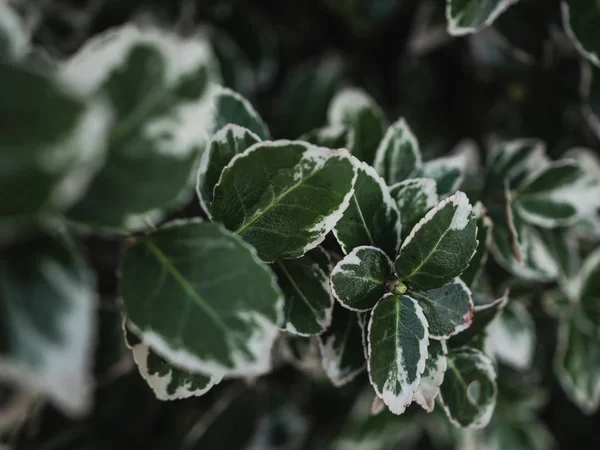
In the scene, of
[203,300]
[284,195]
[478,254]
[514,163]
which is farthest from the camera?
[514,163]

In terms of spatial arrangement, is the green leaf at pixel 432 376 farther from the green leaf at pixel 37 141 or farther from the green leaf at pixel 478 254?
the green leaf at pixel 37 141

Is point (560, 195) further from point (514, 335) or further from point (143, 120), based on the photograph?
point (143, 120)

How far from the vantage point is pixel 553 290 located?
43.7 inches

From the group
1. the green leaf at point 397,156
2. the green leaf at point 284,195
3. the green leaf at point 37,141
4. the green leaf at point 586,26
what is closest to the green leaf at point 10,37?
the green leaf at point 37,141

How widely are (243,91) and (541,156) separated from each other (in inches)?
23.9

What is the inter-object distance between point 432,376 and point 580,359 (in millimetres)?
530

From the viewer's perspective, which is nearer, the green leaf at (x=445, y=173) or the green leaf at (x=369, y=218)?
the green leaf at (x=369, y=218)

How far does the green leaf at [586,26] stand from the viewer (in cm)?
86

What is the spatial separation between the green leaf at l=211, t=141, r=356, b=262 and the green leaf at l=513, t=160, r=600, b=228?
0.47 m

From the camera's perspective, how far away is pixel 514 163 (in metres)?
0.96

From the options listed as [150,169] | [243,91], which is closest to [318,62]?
[243,91]

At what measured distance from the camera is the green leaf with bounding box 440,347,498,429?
2.19ft

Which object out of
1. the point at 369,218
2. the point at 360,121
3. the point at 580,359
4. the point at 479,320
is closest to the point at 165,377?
the point at 369,218

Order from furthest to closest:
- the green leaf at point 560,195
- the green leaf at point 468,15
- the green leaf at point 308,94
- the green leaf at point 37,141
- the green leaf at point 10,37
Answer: the green leaf at point 308,94 → the green leaf at point 560,195 → the green leaf at point 468,15 → the green leaf at point 10,37 → the green leaf at point 37,141
